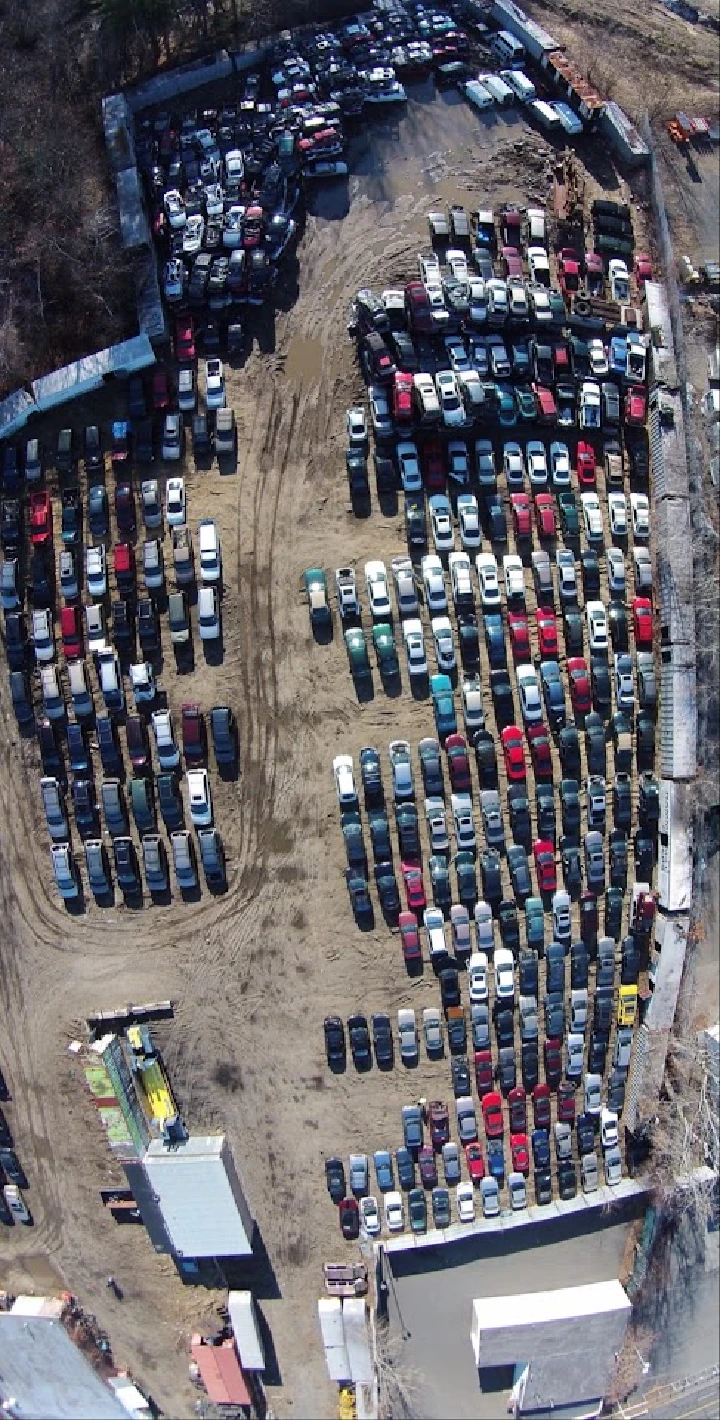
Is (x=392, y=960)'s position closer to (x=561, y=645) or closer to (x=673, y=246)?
(x=561, y=645)

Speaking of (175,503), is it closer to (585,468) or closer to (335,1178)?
(585,468)

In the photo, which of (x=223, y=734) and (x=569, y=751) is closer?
(x=223, y=734)

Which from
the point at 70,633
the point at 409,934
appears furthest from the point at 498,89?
the point at 409,934

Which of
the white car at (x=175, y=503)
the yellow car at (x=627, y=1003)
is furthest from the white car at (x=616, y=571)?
the white car at (x=175, y=503)

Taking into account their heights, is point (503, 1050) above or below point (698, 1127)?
above

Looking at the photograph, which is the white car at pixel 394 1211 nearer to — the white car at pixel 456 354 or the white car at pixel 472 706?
the white car at pixel 472 706

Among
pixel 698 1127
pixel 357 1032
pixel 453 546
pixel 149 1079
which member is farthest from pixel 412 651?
pixel 698 1127

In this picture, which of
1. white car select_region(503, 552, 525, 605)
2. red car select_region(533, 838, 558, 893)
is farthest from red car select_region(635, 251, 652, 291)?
red car select_region(533, 838, 558, 893)
